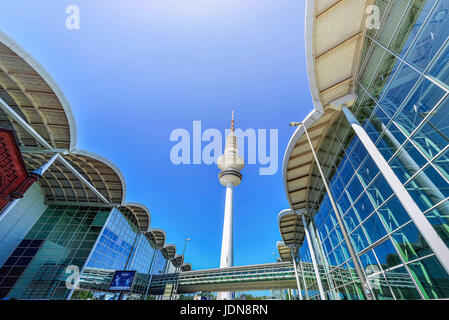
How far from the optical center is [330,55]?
452 inches

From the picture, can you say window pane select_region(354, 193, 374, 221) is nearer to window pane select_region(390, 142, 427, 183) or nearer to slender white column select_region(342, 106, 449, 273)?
window pane select_region(390, 142, 427, 183)

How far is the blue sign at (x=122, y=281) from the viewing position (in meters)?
25.6

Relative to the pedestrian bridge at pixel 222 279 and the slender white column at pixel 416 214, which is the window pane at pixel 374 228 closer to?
the slender white column at pixel 416 214

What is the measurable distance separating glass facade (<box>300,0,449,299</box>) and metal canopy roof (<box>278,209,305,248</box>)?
1295cm

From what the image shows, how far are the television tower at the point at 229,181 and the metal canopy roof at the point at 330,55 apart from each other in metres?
34.5

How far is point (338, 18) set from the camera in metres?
10.2

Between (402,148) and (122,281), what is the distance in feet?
108

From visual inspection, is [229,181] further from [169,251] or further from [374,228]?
[374,228]

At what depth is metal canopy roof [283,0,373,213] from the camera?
995 centimetres

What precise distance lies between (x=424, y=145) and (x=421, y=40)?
426cm
